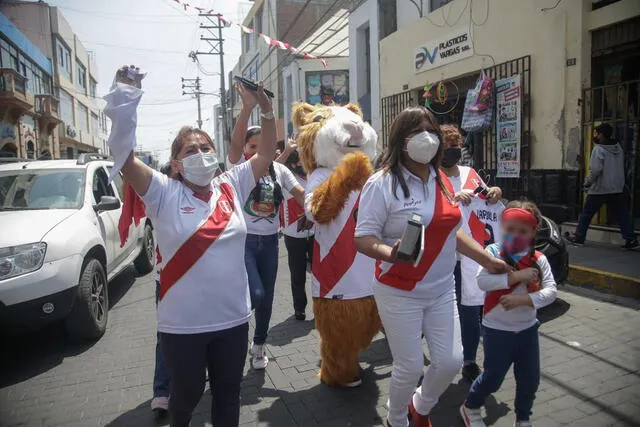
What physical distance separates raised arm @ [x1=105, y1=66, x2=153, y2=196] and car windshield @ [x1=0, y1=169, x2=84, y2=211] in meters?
3.28

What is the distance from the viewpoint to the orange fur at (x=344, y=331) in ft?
10.5

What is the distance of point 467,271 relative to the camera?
3.33 meters

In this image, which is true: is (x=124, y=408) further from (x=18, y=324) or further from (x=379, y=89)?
(x=379, y=89)

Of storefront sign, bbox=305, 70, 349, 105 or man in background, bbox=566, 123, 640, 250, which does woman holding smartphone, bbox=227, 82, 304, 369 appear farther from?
storefront sign, bbox=305, 70, 349, 105

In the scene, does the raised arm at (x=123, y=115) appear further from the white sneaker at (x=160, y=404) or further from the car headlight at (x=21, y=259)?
the car headlight at (x=21, y=259)

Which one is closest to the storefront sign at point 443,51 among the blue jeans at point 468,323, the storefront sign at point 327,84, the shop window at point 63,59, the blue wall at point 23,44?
the blue jeans at point 468,323

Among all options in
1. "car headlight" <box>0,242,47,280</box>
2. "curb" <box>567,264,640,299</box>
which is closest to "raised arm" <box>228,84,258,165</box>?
"car headlight" <box>0,242,47,280</box>

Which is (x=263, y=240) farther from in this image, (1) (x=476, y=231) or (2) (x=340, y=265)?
(1) (x=476, y=231)

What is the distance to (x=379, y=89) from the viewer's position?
13586mm

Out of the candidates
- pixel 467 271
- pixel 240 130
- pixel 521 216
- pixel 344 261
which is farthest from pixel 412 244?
pixel 240 130

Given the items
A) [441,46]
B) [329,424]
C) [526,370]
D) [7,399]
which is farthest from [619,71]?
[7,399]

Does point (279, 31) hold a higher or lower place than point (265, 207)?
higher

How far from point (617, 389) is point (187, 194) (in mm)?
3032

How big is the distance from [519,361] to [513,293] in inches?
15.0
